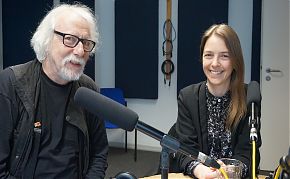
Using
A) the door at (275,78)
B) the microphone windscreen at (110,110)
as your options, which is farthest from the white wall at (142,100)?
the microphone windscreen at (110,110)

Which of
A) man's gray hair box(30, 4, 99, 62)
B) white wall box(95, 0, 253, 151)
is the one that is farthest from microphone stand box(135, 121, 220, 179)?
white wall box(95, 0, 253, 151)

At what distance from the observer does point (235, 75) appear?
5.88 ft

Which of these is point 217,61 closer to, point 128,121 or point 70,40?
point 70,40

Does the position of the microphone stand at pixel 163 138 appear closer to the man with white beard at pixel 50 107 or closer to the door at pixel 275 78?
the man with white beard at pixel 50 107

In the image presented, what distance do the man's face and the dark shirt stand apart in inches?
3.3

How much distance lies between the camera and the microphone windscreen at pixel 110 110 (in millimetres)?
736

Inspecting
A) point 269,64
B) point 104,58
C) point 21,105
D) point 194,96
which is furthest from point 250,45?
point 21,105

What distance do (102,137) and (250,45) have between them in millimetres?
2679

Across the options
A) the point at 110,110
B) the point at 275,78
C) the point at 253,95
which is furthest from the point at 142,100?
the point at 110,110

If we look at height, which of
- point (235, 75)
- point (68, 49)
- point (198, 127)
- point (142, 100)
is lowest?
point (142, 100)

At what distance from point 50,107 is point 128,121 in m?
0.91

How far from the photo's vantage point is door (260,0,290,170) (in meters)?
3.55

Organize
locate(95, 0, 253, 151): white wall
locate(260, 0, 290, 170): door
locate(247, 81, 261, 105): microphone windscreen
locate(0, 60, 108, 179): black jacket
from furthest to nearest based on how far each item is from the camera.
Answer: locate(95, 0, 253, 151): white wall, locate(260, 0, 290, 170): door, locate(0, 60, 108, 179): black jacket, locate(247, 81, 261, 105): microphone windscreen

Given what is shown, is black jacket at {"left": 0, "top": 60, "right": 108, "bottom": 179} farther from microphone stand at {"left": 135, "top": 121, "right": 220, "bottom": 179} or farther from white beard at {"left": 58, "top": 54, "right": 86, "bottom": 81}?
microphone stand at {"left": 135, "top": 121, "right": 220, "bottom": 179}
